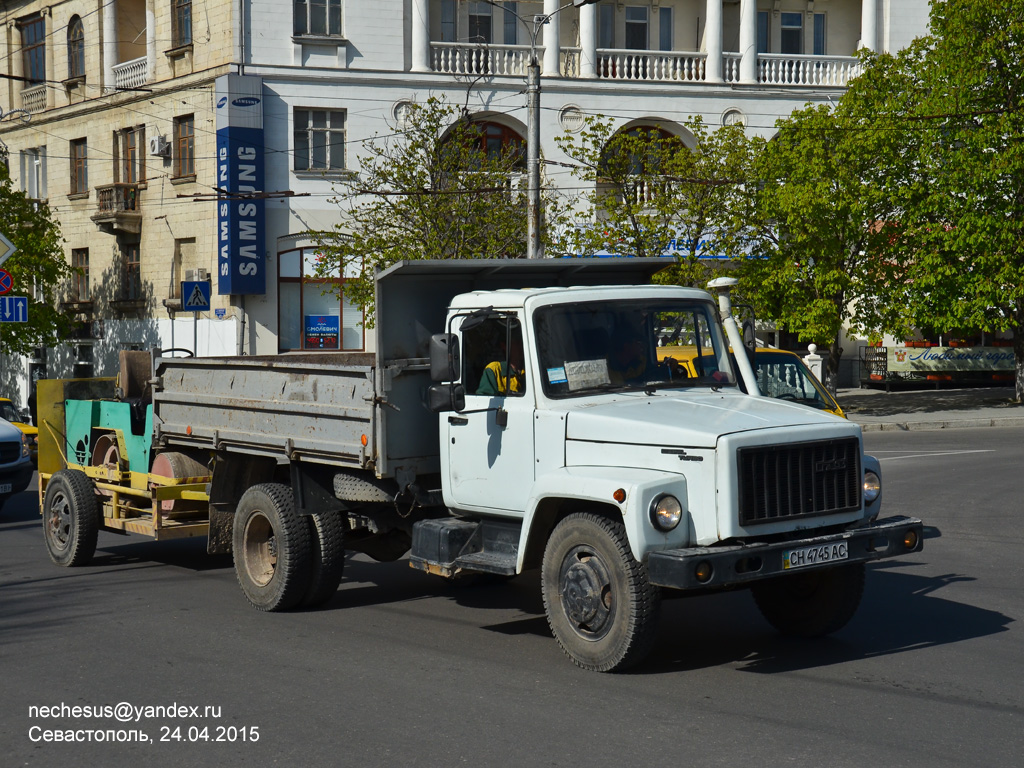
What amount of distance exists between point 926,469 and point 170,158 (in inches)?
969

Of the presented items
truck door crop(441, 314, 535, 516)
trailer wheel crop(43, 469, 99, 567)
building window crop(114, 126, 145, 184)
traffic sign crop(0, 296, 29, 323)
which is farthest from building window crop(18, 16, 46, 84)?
truck door crop(441, 314, 535, 516)

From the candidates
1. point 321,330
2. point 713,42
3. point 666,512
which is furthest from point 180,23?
point 666,512

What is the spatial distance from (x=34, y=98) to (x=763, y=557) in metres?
40.9

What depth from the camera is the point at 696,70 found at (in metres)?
36.8

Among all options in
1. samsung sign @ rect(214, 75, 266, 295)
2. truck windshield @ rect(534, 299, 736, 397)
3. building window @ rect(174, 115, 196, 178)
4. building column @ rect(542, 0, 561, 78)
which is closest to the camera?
truck windshield @ rect(534, 299, 736, 397)

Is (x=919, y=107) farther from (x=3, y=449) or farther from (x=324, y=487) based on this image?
(x=324, y=487)

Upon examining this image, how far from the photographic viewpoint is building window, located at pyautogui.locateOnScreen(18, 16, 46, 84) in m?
41.2

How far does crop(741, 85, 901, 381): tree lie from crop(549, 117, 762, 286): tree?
2.47ft

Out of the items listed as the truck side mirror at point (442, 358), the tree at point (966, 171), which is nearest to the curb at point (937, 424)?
the tree at point (966, 171)

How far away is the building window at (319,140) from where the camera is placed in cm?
3416

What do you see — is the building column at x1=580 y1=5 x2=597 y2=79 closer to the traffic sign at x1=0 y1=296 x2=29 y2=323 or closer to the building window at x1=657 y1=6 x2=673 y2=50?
the building window at x1=657 y1=6 x2=673 y2=50

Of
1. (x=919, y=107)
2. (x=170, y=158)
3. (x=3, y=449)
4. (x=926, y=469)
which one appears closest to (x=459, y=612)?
(x=3, y=449)

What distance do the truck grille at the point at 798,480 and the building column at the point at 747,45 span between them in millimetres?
31265

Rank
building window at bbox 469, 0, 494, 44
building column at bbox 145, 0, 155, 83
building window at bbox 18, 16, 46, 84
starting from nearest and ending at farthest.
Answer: building column at bbox 145, 0, 155, 83 → building window at bbox 469, 0, 494, 44 → building window at bbox 18, 16, 46, 84
